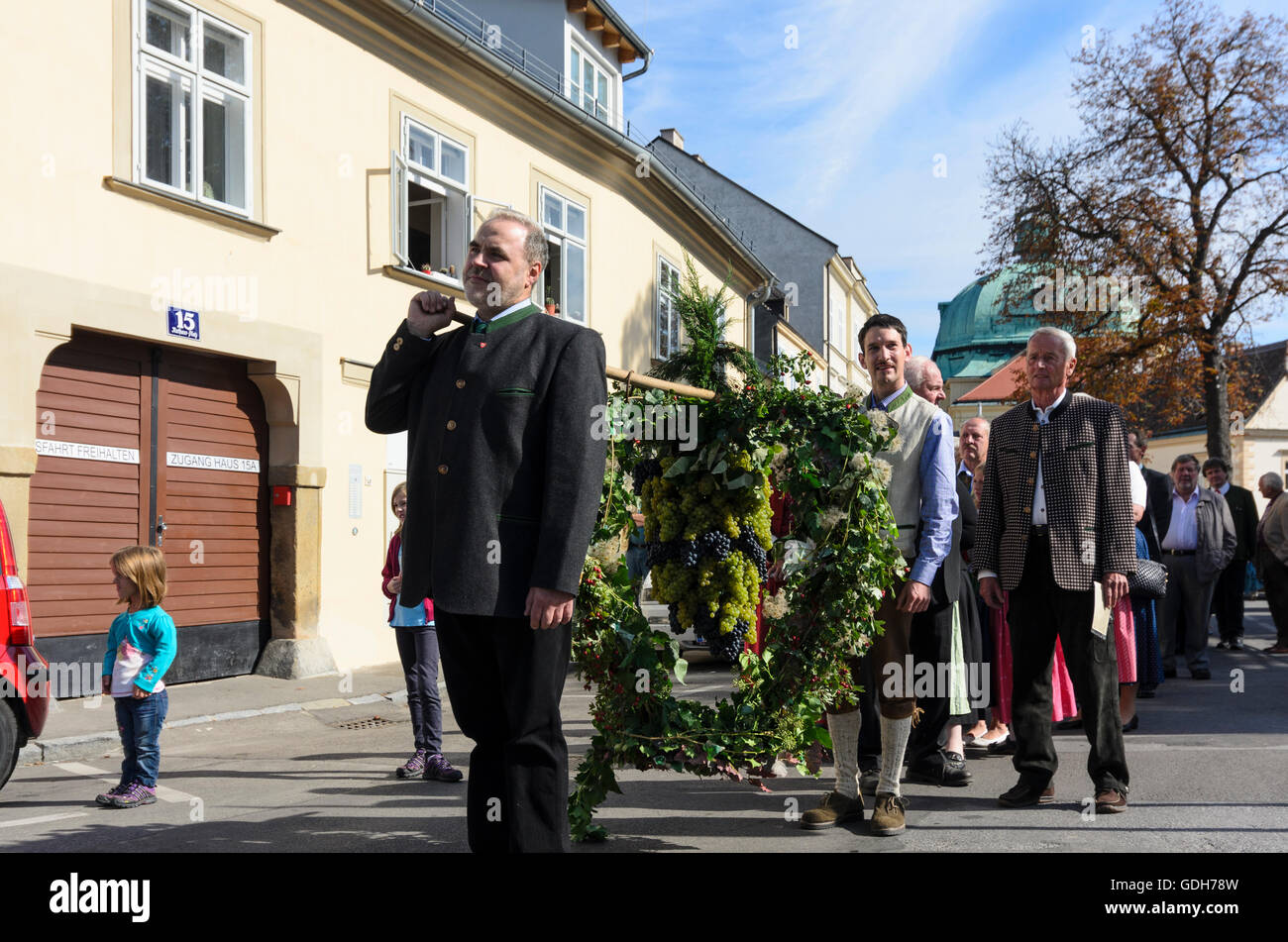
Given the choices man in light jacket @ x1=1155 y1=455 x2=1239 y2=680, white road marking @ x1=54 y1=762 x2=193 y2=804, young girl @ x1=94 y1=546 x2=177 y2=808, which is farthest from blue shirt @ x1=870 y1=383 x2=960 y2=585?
man in light jacket @ x1=1155 y1=455 x2=1239 y2=680

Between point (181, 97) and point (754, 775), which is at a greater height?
point (181, 97)

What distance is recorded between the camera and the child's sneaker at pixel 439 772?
6.36 m

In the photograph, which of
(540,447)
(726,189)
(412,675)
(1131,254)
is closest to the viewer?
(540,447)

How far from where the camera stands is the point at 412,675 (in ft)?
→ 21.6

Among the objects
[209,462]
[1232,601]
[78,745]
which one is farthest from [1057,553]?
[1232,601]

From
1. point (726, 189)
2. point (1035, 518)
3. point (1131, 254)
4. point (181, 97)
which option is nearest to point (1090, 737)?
point (1035, 518)

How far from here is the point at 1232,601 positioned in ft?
44.5

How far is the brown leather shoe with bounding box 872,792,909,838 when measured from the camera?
4.86 meters

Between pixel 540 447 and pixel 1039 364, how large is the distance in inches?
121

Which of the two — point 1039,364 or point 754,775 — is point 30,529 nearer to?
point 754,775

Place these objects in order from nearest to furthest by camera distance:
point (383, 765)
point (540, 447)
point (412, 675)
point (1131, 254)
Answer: point (540, 447) < point (412, 675) < point (383, 765) < point (1131, 254)

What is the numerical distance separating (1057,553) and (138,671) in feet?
15.4

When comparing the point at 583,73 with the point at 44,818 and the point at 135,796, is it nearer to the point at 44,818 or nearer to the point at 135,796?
the point at 135,796

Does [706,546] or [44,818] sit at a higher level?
[706,546]
